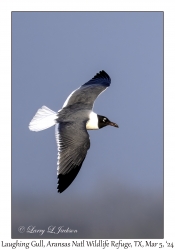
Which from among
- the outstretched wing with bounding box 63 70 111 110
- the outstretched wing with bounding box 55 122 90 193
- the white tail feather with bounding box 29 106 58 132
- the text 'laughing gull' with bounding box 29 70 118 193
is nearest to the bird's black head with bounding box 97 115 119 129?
the text 'laughing gull' with bounding box 29 70 118 193

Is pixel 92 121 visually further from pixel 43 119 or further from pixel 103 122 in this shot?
pixel 43 119

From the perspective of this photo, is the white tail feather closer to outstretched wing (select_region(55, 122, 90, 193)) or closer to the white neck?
outstretched wing (select_region(55, 122, 90, 193))

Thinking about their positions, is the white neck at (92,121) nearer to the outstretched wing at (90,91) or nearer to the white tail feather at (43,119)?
the outstretched wing at (90,91)

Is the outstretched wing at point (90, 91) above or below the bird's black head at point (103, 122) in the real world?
above

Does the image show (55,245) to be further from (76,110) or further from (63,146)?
(76,110)

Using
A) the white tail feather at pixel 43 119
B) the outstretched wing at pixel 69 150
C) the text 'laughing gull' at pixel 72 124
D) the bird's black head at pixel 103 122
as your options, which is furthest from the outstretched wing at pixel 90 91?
the outstretched wing at pixel 69 150
